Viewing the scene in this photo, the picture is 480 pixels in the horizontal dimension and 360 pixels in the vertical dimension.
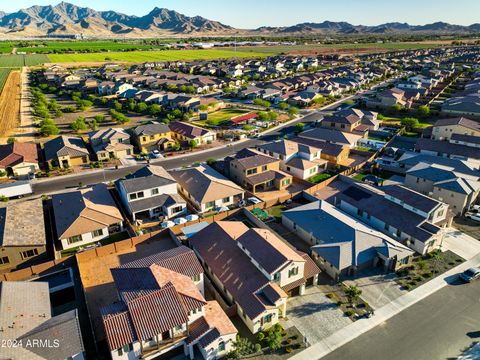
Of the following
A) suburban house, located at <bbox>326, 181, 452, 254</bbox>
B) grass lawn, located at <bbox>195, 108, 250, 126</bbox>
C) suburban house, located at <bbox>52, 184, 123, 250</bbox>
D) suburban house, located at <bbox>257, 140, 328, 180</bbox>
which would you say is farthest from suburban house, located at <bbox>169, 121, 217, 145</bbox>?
suburban house, located at <bbox>326, 181, 452, 254</bbox>

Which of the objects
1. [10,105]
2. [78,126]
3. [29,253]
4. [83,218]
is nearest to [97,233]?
[83,218]

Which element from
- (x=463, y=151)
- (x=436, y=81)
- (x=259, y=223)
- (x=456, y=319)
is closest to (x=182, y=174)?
(x=259, y=223)

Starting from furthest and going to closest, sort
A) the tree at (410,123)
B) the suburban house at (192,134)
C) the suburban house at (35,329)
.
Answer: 1. the tree at (410,123)
2. the suburban house at (192,134)
3. the suburban house at (35,329)

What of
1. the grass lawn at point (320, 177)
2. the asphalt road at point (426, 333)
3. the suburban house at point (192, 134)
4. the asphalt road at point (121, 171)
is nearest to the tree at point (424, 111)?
the asphalt road at point (121, 171)

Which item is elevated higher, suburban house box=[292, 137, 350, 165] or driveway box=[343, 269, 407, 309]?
suburban house box=[292, 137, 350, 165]

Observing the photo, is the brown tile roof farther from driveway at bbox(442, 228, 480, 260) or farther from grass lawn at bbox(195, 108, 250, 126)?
driveway at bbox(442, 228, 480, 260)

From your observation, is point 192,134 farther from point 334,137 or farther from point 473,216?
point 473,216

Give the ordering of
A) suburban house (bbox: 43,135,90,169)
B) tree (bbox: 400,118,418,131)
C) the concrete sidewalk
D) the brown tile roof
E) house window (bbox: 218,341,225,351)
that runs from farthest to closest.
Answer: tree (bbox: 400,118,418,131) → suburban house (bbox: 43,135,90,169) → the brown tile roof → the concrete sidewalk → house window (bbox: 218,341,225,351)

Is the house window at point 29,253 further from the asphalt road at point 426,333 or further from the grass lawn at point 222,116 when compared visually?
the grass lawn at point 222,116
